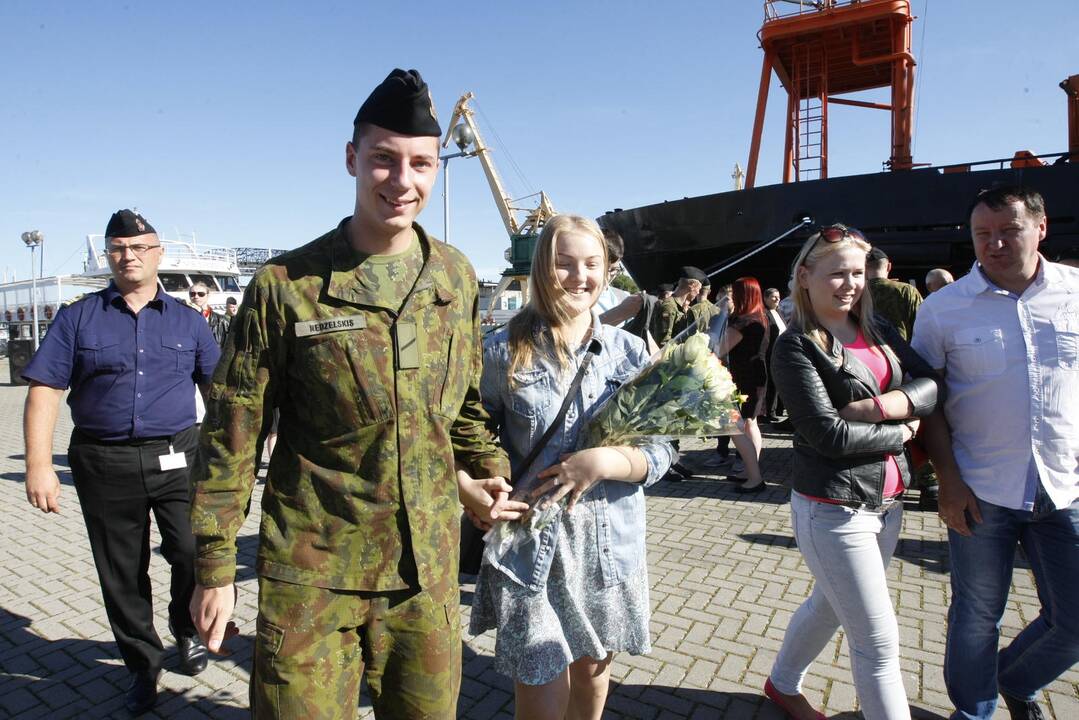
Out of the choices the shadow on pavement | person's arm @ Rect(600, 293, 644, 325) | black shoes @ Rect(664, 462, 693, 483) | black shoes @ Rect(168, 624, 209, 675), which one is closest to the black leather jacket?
the shadow on pavement

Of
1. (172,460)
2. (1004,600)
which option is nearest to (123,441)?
(172,460)

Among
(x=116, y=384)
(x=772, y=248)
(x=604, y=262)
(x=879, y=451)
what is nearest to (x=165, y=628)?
(x=116, y=384)

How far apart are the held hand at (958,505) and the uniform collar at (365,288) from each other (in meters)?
1.95

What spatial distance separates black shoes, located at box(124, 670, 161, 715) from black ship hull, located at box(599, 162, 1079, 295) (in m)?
10.4

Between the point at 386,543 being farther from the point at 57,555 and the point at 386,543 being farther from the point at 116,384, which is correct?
the point at 57,555

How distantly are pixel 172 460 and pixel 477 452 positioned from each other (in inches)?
73.1

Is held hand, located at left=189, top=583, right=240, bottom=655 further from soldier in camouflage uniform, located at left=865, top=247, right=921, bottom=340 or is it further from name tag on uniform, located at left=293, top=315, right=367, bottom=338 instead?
soldier in camouflage uniform, located at left=865, top=247, right=921, bottom=340

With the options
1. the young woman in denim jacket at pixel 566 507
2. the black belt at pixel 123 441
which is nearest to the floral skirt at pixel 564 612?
the young woman in denim jacket at pixel 566 507

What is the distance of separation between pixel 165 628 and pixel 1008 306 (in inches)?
171

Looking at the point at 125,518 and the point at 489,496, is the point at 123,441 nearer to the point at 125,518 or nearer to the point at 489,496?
the point at 125,518

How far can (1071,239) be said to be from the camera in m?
9.25

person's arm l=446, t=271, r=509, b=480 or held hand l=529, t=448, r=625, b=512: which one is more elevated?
person's arm l=446, t=271, r=509, b=480

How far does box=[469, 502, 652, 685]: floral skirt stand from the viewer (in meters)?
1.99

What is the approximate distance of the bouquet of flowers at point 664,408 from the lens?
196 centimetres
